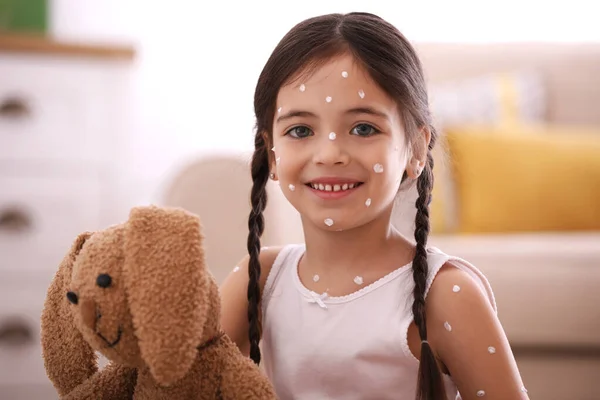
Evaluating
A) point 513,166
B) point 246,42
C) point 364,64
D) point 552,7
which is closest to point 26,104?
point 246,42

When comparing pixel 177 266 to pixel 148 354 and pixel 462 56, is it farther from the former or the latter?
pixel 462 56

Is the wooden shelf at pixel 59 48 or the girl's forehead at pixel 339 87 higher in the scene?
the girl's forehead at pixel 339 87

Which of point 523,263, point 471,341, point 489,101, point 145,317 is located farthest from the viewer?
point 489,101

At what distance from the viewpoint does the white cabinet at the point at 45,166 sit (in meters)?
2.10

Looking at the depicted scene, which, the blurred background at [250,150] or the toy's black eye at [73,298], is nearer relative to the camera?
the toy's black eye at [73,298]

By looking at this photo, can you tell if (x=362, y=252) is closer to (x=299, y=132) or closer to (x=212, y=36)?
(x=299, y=132)

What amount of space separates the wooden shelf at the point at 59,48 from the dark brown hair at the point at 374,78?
118 cm

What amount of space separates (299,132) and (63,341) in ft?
1.20

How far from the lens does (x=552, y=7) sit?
292 centimetres

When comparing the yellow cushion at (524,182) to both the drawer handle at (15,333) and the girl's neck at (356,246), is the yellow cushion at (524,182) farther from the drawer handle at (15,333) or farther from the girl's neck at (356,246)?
the drawer handle at (15,333)

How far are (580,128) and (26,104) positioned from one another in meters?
1.43

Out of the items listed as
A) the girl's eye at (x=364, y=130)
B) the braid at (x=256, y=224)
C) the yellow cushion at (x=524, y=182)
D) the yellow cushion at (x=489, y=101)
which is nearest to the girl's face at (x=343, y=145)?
the girl's eye at (x=364, y=130)

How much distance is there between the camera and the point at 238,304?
1097 mm

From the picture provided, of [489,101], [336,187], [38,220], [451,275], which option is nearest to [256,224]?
[336,187]
